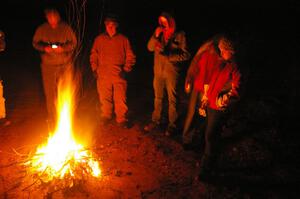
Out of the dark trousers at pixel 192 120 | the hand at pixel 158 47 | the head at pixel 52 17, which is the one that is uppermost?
the head at pixel 52 17

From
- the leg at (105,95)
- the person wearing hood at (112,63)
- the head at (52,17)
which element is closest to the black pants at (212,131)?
the person wearing hood at (112,63)

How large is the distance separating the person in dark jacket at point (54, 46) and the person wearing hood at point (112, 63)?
0.52 m

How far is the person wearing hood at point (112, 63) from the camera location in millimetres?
6211

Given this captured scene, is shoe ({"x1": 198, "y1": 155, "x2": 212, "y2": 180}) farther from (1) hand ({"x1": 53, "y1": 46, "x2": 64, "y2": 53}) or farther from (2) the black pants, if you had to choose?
(1) hand ({"x1": 53, "y1": 46, "x2": 64, "y2": 53})

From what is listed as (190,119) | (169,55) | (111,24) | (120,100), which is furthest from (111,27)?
(190,119)

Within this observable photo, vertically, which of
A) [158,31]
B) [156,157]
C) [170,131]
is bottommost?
[156,157]

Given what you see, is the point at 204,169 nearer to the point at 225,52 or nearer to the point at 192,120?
the point at 192,120

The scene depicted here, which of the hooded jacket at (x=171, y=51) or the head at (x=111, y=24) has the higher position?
the head at (x=111, y=24)

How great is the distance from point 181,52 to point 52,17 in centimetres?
267

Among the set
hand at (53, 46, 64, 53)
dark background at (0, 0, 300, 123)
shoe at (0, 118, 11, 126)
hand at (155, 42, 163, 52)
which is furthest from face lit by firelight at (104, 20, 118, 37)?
shoe at (0, 118, 11, 126)

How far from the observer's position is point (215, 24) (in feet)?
58.2

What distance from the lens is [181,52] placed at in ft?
19.9

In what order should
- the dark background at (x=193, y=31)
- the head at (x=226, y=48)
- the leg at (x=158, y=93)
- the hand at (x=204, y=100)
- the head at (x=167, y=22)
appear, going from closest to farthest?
the head at (x=226, y=48), the hand at (x=204, y=100), the head at (x=167, y=22), the leg at (x=158, y=93), the dark background at (x=193, y=31)

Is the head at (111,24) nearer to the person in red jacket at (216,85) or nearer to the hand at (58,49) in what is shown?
the hand at (58,49)
